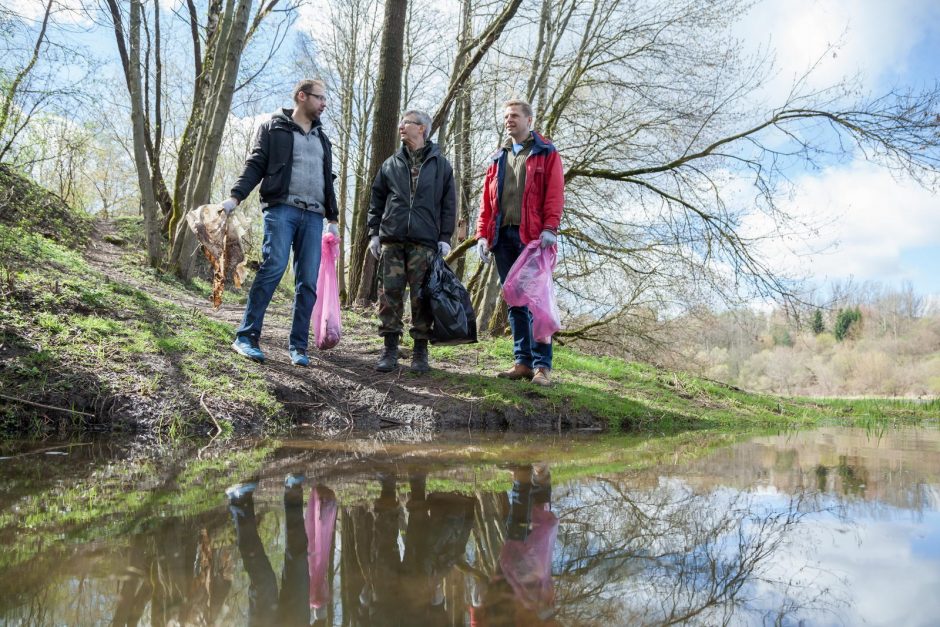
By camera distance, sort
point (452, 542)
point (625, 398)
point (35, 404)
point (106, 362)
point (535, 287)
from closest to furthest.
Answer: point (452, 542), point (35, 404), point (106, 362), point (535, 287), point (625, 398)

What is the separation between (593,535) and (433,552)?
0.50 meters

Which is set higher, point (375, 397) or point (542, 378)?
point (542, 378)

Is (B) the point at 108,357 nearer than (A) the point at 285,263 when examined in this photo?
Yes

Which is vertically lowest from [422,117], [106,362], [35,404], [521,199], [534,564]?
[35,404]

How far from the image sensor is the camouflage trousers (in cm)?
478

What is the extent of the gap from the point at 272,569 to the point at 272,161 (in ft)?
12.4

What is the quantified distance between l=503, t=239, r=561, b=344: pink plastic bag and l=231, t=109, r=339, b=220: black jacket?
76.0 inches

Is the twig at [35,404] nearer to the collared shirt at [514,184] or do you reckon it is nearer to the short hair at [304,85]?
the short hair at [304,85]

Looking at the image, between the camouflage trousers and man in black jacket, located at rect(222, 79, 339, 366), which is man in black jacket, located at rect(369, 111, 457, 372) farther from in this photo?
man in black jacket, located at rect(222, 79, 339, 366)

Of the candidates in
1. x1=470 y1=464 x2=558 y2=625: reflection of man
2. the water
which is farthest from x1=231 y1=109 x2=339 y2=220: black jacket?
x1=470 y1=464 x2=558 y2=625: reflection of man

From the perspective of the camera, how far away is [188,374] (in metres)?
4.08

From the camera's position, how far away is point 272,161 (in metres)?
4.56

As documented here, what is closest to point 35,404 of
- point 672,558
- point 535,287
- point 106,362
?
point 106,362

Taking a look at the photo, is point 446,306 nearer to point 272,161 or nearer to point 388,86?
point 272,161
